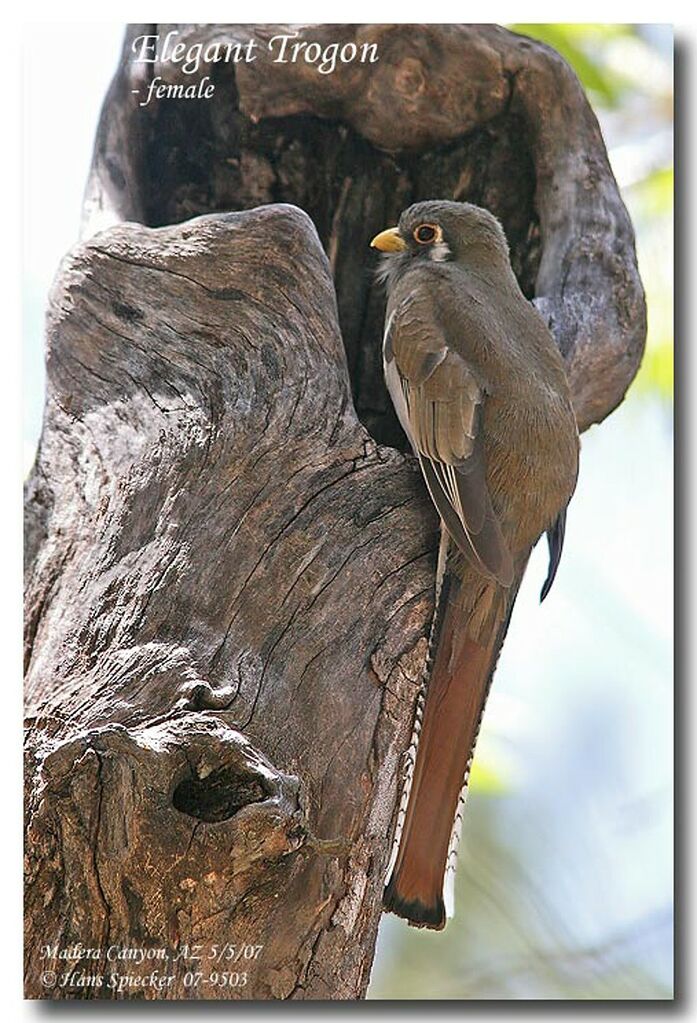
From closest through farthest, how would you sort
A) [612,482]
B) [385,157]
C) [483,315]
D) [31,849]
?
[31,849] → [483,315] → [612,482] → [385,157]

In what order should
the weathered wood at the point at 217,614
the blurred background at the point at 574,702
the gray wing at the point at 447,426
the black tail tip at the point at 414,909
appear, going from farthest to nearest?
the blurred background at the point at 574,702 → the gray wing at the point at 447,426 → the black tail tip at the point at 414,909 → the weathered wood at the point at 217,614

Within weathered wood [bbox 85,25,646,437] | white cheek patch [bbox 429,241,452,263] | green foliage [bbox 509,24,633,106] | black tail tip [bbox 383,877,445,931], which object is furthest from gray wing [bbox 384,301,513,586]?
green foliage [bbox 509,24,633,106]

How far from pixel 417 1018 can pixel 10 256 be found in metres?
1.51

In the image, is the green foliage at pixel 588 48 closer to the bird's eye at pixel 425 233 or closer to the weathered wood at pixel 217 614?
the bird's eye at pixel 425 233

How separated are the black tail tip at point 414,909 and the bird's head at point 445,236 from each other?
1.15m

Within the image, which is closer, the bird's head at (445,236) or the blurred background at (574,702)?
the blurred background at (574,702)

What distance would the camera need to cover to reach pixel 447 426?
2.21 meters

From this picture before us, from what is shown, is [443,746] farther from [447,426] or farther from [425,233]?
[425,233]

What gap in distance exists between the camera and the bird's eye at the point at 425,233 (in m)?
2.50

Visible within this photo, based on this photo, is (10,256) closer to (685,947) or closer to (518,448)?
(518,448)

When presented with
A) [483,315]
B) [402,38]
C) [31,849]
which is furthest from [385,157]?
[31,849]

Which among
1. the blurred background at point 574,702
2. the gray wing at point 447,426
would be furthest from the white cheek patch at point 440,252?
the blurred background at point 574,702

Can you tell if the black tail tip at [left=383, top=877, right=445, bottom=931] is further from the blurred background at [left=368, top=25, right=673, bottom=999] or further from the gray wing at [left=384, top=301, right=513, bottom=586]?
the gray wing at [left=384, top=301, right=513, bottom=586]

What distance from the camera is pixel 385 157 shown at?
8.93 ft
